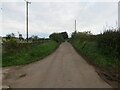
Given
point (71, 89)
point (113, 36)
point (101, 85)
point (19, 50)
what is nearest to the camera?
point (71, 89)

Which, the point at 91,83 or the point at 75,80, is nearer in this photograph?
the point at 91,83

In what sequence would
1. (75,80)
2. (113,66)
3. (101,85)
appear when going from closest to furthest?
1. (101,85)
2. (75,80)
3. (113,66)

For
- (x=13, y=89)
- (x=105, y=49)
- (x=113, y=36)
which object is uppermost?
(x=113, y=36)

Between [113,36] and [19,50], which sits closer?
[113,36]

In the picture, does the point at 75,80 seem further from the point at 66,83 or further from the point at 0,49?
the point at 0,49

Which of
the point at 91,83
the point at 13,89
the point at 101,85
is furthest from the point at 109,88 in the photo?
the point at 13,89

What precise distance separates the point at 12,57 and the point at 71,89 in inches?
417

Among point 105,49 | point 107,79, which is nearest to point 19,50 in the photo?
point 105,49

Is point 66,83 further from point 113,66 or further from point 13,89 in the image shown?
point 113,66

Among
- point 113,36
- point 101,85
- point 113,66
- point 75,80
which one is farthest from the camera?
point 113,36

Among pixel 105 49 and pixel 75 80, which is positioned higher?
pixel 105 49

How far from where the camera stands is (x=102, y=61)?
1332 cm

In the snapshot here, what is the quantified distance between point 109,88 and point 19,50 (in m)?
14.0

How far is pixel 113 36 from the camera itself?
14883 millimetres
